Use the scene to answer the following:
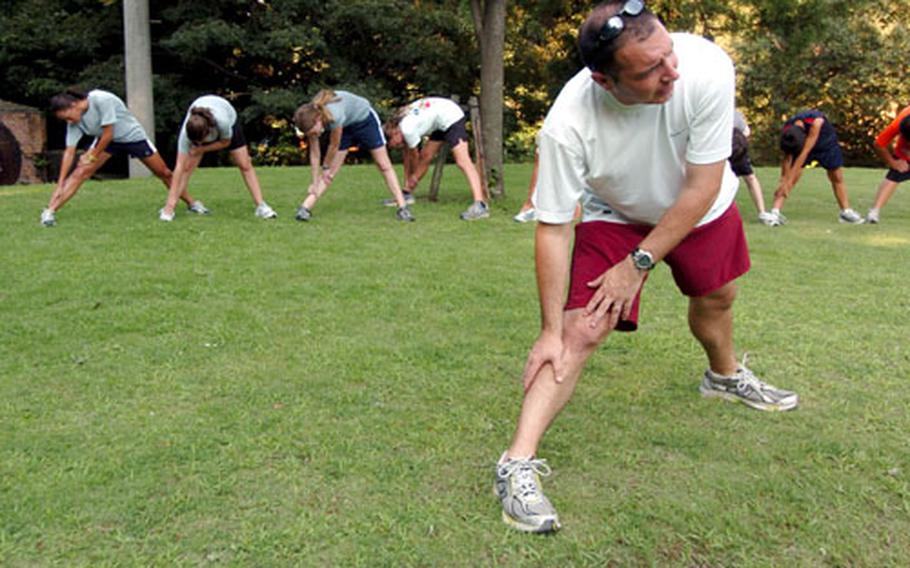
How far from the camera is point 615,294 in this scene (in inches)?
109

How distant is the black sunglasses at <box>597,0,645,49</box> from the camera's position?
7.72 ft

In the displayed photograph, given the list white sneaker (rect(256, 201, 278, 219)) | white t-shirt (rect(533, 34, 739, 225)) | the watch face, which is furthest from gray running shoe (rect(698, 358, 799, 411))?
white sneaker (rect(256, 201, 278, 219))

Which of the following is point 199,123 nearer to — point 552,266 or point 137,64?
point 552,266

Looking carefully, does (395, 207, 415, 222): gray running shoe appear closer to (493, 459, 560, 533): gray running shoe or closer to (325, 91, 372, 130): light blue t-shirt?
(325, 91, 372, 130): light blue t-shirt

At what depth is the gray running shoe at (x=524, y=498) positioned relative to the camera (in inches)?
101

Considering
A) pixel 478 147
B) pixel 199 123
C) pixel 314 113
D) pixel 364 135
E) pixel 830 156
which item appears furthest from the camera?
pixel 478 147

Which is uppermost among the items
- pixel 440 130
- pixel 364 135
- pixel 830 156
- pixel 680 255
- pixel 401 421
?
pixel 440 130

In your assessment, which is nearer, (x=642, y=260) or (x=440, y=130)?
(x=642, y=260)

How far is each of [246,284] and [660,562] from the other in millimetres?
4031

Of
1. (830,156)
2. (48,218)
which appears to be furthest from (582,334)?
(830,156)

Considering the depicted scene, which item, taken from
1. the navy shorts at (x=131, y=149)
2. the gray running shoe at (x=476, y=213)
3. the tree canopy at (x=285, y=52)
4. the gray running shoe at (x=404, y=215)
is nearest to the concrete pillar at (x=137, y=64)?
the tree canopy at (x=285, y=52)

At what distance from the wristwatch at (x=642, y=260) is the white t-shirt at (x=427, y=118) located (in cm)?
632

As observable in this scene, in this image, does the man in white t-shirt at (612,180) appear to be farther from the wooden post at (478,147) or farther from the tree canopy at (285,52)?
the tree canopy at (285,52)

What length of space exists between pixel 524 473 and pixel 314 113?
19.9 feet
